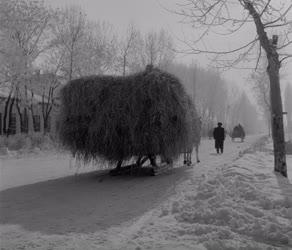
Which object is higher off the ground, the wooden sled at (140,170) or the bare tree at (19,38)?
the bare tree at (19,38)

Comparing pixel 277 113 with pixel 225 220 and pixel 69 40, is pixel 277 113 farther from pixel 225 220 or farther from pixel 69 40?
pixel 69 40

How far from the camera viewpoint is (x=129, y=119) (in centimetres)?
960

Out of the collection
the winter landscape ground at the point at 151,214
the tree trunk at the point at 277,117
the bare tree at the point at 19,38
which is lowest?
the winter landscape ground at the point at 151,214

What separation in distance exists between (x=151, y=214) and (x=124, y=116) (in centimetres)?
429

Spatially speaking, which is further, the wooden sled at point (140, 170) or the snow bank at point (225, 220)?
the wooden sled at point (140, 170)

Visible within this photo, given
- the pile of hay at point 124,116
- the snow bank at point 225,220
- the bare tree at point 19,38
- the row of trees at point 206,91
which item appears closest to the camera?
the snow bank at point 225,220

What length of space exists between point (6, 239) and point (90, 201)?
7.69 ft

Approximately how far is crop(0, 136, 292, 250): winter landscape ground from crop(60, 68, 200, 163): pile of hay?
1.24 m

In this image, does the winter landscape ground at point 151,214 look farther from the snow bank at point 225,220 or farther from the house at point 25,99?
the house at point 25,99

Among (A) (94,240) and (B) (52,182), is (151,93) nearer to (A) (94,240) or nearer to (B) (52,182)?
(B) (52,182)

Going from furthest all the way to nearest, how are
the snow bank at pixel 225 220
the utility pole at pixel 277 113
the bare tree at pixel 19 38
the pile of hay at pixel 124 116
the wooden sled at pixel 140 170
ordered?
the bare tree at pixel 19 38, the wooden sled at pixel 140 170, the pile of hay at pixel 124 116, the utility pole at pixel 277 113, the snow bank at pixel 225 220

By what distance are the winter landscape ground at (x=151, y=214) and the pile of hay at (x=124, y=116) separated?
4.06ft

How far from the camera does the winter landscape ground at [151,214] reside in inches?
175

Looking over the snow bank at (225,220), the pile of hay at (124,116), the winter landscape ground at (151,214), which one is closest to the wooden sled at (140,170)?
the pile of hay at (124,116)
